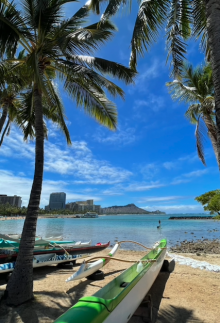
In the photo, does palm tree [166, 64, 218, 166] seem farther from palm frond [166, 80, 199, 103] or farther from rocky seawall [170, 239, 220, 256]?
rocky seawall [170, 239, 220, 256]

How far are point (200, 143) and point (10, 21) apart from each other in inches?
314

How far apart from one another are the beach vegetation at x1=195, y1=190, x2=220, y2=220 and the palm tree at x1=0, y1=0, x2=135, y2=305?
16187 millimetres

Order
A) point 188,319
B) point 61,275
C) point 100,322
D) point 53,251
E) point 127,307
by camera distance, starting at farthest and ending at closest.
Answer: point 53,251 < point 61,275 < point 188,319 < point 127,307 < point 100,322

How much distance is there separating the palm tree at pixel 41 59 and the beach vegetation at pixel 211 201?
53.1 ft

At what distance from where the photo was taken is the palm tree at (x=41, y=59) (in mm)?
4219

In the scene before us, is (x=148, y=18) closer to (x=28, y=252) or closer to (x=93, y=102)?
(x=93, y=102)

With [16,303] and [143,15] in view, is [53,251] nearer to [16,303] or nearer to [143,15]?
[16,303]

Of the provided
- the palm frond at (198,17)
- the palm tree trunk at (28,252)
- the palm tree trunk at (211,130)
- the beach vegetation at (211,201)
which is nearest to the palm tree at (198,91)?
the palm tree trunk at (211,130)

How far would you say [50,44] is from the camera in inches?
191

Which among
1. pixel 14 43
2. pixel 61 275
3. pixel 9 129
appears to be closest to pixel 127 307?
pixel 61 275

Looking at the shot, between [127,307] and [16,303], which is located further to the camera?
[16,303]

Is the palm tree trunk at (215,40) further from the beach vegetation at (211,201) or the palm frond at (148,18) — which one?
the beach vegetation at (211,201)

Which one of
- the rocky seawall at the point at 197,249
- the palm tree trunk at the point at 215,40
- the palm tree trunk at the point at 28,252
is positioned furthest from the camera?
the rocky seawall at the point at 197,249

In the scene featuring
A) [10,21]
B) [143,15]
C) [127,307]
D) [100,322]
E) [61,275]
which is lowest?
[61,275]
